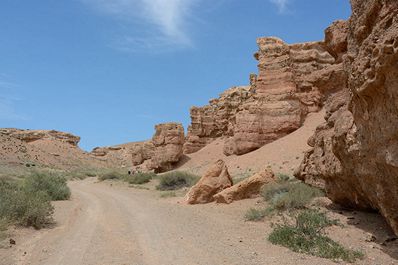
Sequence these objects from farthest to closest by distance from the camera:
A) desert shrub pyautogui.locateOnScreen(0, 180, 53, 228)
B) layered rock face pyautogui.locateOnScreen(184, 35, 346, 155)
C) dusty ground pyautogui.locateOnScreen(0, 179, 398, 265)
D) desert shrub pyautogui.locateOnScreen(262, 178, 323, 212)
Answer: layered rock face pyautogui.locateOnScreen(184, 35, 346, 155) < desert shrub pyautogui.locateOnScreen(262, 178, 323, 212) < desert shrub pyautogui.locateOnScreen(0, 180, 53, 228) < dusty ground pyautogui.locateOnScreen(0, 179, 398, 265)

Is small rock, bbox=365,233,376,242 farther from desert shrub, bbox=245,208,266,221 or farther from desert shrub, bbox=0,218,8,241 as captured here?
desert shrub, bbox=0,218,8,241

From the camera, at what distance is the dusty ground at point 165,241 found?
6.82 m

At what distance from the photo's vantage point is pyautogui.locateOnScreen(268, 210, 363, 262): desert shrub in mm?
7023

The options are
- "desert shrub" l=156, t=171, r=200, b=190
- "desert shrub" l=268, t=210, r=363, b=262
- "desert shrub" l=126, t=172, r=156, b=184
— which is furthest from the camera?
"desert shrub" l=126, t=172, r=156, b=184

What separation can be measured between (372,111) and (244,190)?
876 centimetres

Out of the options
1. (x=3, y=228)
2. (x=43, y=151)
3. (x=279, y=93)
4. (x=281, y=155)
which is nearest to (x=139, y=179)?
(x=281, y=155)

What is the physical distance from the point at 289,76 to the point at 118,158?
61.3 metres

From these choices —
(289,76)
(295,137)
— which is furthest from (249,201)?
(289,76)

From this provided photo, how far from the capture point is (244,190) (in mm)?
14820

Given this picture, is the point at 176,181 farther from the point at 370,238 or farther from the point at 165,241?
the point at 370,238

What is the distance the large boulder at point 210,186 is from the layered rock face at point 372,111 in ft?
23.6

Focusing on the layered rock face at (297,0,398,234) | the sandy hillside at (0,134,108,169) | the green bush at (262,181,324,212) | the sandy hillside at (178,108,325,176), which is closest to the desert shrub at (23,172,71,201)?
the green bush at (262,181,324,212)

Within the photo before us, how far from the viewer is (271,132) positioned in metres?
30.5

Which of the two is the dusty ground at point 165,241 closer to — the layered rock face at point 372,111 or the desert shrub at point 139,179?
the layered rock face at point 372,111
